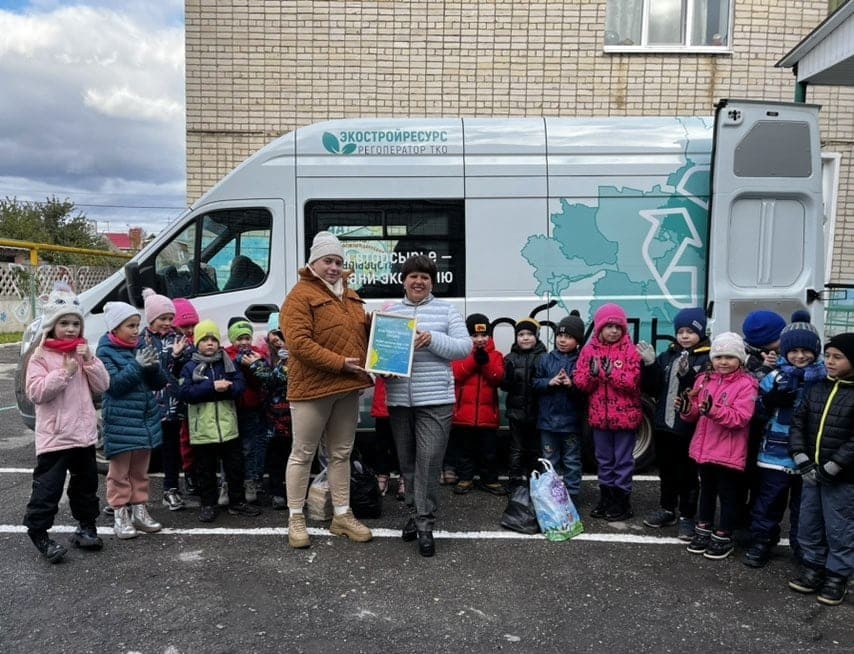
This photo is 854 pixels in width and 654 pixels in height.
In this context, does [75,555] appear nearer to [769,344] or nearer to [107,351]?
[107,351]

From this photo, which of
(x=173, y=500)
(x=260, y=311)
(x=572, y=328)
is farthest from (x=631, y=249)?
(x=173, y=500)

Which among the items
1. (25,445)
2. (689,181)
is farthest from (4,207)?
(689,181)

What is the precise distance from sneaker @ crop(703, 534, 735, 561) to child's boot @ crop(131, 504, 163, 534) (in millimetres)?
3423

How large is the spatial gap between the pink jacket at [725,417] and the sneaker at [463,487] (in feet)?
5.83

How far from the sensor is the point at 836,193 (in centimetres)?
863

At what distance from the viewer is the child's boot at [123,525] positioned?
13.3ft

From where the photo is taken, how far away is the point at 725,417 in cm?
361

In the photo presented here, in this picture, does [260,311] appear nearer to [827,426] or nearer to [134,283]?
[134,283]

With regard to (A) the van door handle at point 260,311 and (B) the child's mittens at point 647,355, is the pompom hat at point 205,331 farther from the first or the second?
(B) the child's mittens at point 647,355

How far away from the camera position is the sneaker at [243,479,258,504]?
4637mm

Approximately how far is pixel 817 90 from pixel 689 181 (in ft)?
17.1

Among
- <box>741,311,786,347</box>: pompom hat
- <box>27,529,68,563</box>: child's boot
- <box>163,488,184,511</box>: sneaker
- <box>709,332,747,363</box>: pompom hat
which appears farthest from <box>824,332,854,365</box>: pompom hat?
<box>27,529,68,563</box>: child's boot

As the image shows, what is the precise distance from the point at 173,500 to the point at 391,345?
214cm

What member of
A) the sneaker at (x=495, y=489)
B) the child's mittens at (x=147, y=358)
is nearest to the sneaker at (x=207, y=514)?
the child's mittens at (x=147, y=358)
